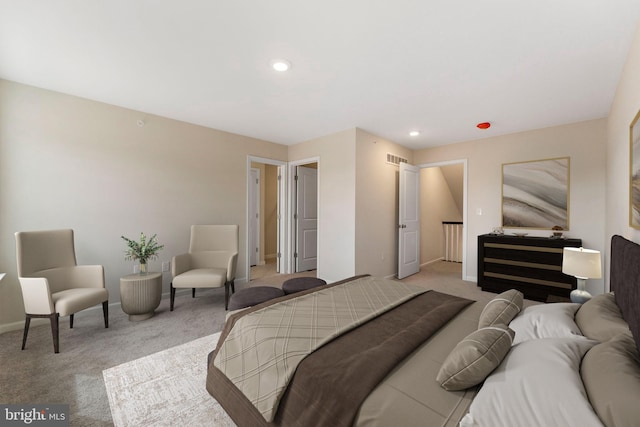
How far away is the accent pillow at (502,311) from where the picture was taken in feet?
4.50

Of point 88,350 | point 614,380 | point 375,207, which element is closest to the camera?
point 614,380

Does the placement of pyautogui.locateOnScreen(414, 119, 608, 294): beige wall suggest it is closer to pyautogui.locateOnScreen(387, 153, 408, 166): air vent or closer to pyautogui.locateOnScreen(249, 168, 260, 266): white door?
pyautogui.locateOnScreen(387, 153, 408, 166): air vent

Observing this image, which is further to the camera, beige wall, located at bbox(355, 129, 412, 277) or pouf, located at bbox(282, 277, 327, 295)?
beige wall, located at bbox(355, 129, 412, 277)

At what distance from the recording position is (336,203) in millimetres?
4348

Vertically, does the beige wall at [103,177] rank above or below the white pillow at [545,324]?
above

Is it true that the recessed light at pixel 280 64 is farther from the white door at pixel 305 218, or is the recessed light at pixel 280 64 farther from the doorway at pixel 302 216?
the white door at pixel 305 218

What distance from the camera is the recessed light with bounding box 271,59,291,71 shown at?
7.48 ft

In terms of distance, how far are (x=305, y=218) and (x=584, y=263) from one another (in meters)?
A: 4.06

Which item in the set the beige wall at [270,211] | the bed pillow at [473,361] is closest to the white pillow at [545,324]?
the bed pillow at [473,361]

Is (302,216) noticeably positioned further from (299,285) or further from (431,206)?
(431,206)

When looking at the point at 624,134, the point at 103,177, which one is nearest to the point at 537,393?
the point at 624,134

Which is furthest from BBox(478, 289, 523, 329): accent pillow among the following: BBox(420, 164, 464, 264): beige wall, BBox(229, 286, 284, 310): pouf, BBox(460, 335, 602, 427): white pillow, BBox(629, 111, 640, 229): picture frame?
BBox(420, 164, 464, 264): beige wall

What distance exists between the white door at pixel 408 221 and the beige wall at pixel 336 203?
47.2 inches

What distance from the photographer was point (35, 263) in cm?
253
